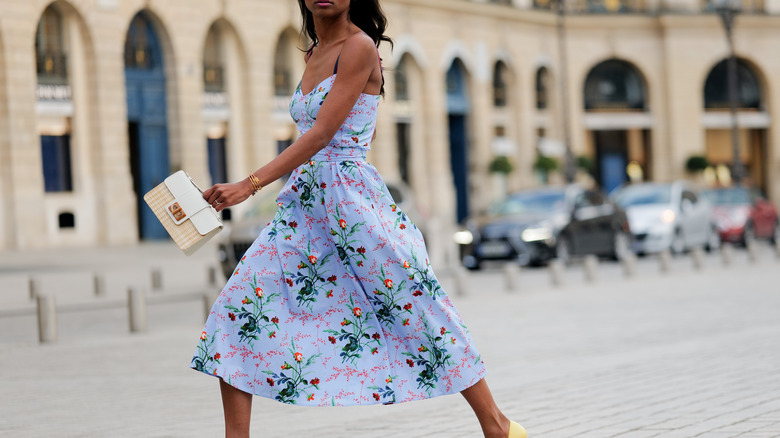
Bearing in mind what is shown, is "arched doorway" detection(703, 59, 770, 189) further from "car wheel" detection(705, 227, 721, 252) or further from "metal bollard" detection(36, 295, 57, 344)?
"metal bollard" detection(36, 295, 57, 344)

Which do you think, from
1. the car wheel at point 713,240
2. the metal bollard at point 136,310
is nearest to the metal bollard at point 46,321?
the metal bollard at point 136,310

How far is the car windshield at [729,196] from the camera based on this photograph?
29.6 metres

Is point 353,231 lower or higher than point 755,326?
higher

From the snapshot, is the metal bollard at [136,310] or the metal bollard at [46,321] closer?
the metal bollard at [46,321]

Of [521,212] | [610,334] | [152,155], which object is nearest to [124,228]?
[152,155]

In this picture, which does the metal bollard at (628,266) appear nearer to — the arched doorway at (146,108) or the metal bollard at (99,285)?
the metal bollard at (99,285)

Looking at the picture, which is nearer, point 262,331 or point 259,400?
point 262,331

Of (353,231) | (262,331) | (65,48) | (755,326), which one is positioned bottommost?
(755,326)

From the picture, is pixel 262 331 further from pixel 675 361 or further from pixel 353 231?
pixel 675 361

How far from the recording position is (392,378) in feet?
15.5

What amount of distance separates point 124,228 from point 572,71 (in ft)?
84.6

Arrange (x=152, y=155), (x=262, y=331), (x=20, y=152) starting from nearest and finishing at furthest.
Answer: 1. (x=262, y=331)
2. (x=20, y=152)
3. (x=152, y=155)

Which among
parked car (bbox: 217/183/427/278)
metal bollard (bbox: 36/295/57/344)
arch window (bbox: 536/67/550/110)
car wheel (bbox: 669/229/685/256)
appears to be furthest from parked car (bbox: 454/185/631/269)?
arch window (bbox: 536/67/550/110)

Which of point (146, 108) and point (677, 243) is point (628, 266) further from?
point (146, 108)
